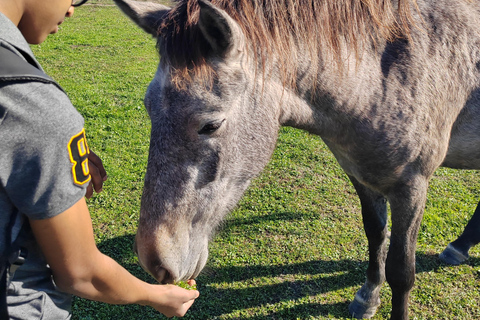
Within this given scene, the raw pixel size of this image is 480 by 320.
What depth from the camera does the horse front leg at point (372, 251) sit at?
2980 mm

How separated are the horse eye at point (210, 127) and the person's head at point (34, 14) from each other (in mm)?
723

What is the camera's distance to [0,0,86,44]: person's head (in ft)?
3.38

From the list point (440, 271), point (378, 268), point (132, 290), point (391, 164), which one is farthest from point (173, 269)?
point (440, 271)

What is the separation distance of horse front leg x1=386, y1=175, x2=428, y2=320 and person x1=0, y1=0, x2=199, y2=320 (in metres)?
1.79

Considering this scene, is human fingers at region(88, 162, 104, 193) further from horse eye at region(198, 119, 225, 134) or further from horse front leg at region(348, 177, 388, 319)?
horse front leg at region(348, 177, 388, 319)

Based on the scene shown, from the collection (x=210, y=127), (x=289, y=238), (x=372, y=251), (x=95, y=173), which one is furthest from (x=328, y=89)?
(x=289, y=238)

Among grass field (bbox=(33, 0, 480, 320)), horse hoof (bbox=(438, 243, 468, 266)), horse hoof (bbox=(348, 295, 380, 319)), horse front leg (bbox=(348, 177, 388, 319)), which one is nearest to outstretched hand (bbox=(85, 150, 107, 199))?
grass field (bbox=(33, 0, 480, 320))

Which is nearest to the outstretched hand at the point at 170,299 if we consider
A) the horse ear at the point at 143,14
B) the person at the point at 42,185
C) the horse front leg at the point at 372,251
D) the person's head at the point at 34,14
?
the person at the point at 42,185

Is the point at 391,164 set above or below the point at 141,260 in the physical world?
above

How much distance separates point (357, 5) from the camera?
196 cm

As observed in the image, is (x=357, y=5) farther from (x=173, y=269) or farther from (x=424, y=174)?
(x=173, y=269)

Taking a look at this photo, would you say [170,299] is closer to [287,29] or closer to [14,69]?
[14,69]

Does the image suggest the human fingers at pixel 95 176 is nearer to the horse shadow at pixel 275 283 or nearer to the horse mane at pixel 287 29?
the horse mane at pixel 287 29

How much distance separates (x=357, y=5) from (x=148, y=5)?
3.82 ft
